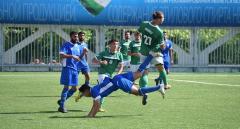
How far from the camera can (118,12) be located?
142 feet

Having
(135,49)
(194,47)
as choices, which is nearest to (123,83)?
(135,49)

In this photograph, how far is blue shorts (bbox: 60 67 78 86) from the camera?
1563 centimetres

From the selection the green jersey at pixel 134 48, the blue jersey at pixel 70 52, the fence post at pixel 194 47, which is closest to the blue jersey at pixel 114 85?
the blue jersey at pixel 70 52

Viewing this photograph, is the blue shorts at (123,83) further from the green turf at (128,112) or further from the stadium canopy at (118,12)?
the stadium canopy at (118,12)

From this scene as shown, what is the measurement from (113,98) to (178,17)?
80.5 feet

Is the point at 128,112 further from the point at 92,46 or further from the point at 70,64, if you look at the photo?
the point at 92,46

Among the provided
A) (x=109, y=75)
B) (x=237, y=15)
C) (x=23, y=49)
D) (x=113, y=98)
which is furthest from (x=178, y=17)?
(x=109, y=75)

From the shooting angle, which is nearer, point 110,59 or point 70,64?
point 70,64

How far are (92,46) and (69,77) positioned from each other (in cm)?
2990

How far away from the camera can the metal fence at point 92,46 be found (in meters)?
43.8

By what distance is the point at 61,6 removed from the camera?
42.4 m

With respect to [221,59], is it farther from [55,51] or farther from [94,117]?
[94,117]

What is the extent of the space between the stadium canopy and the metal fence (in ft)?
3.98

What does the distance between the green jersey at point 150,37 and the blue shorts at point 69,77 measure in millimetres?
1809
